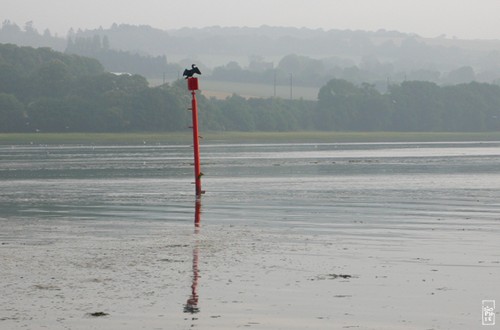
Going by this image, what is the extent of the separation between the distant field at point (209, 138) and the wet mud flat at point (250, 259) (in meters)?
99.7

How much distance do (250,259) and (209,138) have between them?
135146 mm

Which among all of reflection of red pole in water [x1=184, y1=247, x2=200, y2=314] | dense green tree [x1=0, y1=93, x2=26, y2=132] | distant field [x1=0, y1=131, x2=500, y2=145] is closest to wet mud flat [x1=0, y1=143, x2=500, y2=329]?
reflection of red pole in water [x1=184, y1=247, x2=200, y2=314]

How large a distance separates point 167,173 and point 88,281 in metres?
40.1

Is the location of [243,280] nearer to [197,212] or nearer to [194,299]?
[194,299]

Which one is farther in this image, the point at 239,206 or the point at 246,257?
the point at 239,206

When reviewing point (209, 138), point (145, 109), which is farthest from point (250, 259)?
point (145, 109)

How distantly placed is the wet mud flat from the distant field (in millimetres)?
99700

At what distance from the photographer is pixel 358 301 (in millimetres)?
16000

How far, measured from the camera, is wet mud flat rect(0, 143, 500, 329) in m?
15.2

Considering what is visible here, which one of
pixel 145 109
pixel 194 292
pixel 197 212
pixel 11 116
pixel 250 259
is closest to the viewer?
pixel 194 292

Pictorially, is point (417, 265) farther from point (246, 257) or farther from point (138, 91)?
point (138, 91)

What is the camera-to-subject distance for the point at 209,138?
156 metres

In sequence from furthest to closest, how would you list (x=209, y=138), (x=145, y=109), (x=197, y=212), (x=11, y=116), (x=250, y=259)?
1. (x=145, y=109)
2. (x=11, y=116)
3. (x=209, y=138)
4. (x=197, y=212)
5. (x=250, y=259)

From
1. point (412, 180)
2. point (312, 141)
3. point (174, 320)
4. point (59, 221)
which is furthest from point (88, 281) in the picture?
point (312, 141)
